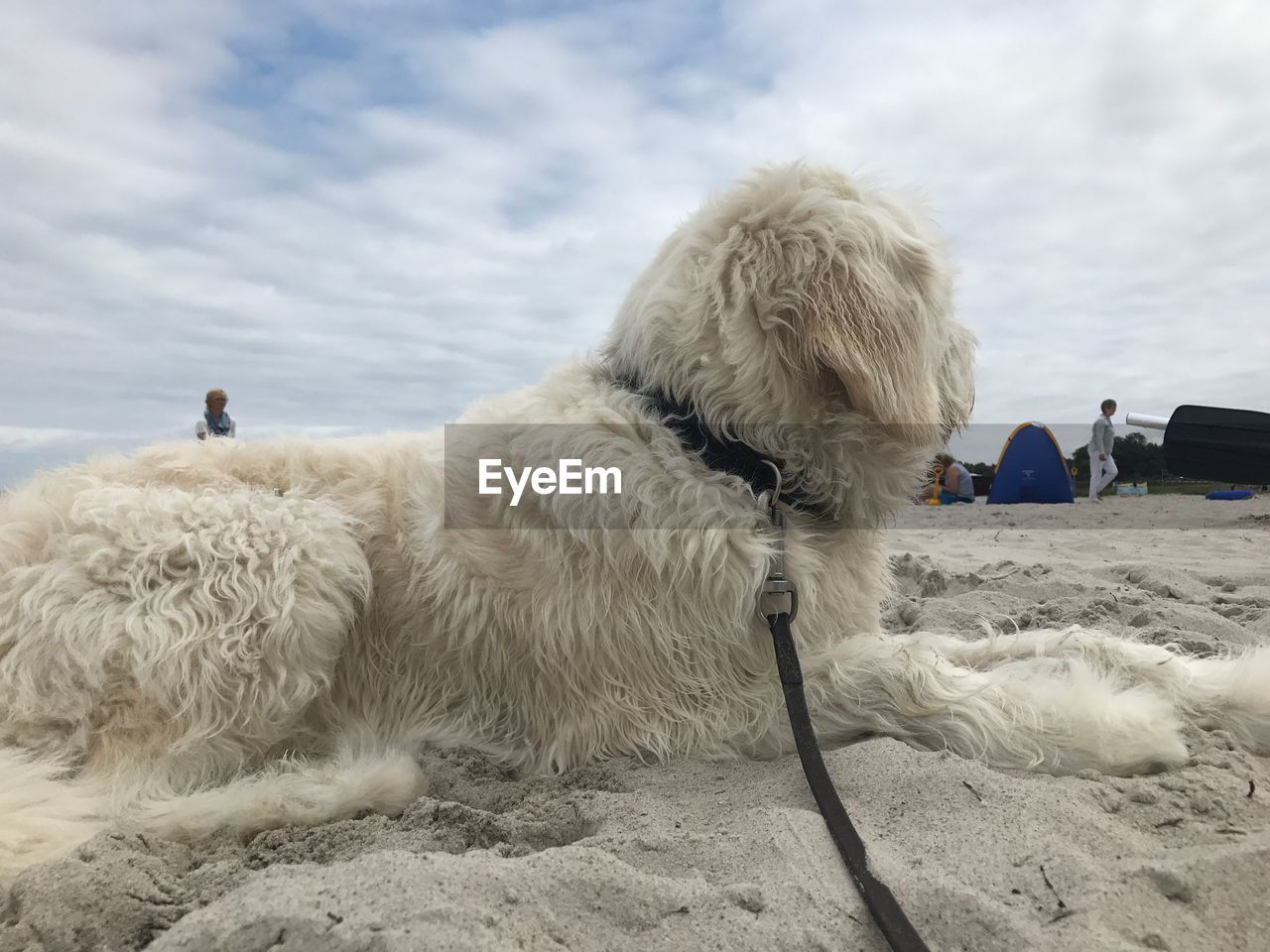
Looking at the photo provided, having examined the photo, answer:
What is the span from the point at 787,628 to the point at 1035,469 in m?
15.9

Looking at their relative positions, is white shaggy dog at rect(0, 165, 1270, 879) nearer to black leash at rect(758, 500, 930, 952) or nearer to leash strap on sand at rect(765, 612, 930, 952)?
black leash at rect(758, 500, 930, 952)

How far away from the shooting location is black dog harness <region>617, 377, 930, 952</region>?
1521 mm

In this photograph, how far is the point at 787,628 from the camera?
2.27m

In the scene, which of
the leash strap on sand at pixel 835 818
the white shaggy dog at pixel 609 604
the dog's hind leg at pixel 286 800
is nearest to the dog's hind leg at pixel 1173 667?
the white shaggy dog at pixel 609 604

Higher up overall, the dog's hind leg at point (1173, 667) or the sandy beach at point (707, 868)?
the dog's hind leg at point (1173, 667)

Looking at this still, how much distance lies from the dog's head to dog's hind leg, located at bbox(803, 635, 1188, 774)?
728 mm

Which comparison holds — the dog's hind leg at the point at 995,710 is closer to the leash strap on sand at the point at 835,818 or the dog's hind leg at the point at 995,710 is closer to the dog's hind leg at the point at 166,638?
the leash strap on sand at the point at 835,818

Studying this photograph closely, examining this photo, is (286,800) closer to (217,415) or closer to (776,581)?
(776,581)

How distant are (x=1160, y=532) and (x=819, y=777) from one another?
904cm

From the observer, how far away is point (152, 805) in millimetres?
2227

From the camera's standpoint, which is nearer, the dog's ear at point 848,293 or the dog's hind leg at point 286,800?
the dog's hind leg at point 286,800

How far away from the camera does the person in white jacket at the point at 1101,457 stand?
17281 mm

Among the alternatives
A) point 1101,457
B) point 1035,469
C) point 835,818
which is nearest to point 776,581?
point 835,818

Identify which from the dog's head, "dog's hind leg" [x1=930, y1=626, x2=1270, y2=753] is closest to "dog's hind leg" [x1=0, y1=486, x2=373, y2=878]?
the dog's head
